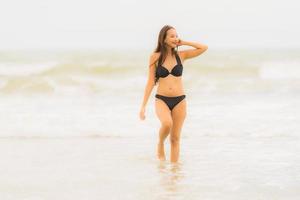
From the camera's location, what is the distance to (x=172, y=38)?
7875 millimetres

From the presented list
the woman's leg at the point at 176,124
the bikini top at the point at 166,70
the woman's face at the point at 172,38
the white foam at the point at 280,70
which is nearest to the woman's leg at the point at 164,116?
the woman's leg at the point at 176,124

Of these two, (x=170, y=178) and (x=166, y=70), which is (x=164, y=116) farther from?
(x=170, y=178)

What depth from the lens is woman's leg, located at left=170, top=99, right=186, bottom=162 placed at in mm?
8070

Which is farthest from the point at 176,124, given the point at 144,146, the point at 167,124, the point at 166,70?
the point at 144,146

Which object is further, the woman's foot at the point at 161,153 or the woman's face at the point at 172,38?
the woman's foot at the point at 161,153

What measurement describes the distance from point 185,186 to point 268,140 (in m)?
3.85

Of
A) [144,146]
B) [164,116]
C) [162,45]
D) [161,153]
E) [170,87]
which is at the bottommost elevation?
[144,146]

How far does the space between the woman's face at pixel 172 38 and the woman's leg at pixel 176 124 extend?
0.75 metres

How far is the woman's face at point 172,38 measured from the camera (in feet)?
25.8

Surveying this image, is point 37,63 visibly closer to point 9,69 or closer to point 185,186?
point 9,69

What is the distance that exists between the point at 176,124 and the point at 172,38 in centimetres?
113

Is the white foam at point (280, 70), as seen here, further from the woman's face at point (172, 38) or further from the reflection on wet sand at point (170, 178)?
the woman's face at point (172, 38)

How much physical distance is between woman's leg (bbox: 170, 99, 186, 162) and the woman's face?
0.75 metres

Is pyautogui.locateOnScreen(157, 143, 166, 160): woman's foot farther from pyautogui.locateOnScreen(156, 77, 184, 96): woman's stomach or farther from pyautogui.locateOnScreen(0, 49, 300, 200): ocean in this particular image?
pyautogui.locateOnScreen(156, 77, 184, 96): woman's stomach
